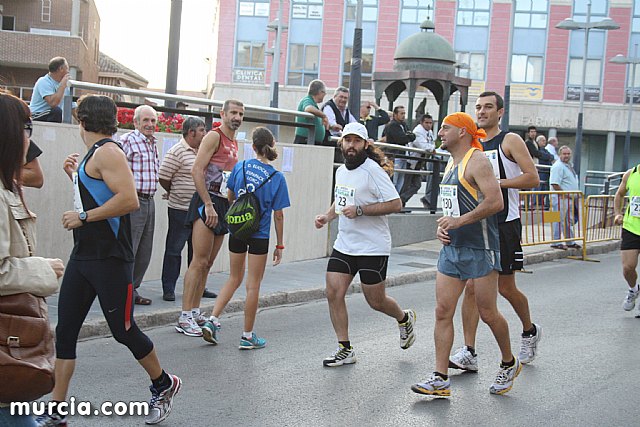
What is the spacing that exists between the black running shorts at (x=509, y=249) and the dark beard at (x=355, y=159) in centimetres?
129

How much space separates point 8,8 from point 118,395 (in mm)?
39836

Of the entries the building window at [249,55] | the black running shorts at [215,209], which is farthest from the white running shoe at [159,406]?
the building window at [249,55]

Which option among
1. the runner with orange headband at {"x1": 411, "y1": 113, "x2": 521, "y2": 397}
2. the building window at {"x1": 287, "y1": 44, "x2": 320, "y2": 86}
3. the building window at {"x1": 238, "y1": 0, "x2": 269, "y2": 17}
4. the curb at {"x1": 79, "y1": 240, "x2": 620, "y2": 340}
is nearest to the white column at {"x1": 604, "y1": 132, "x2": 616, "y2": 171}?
the building window at {"x1": 287, "y1": 44, "x2": 320, "y2": 86}

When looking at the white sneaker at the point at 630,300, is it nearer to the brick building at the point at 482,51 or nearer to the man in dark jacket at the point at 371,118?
the man in dark jacket at the point at 371,118

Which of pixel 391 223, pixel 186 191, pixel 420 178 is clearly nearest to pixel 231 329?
pixel 186 191

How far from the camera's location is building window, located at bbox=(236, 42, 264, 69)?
173ft

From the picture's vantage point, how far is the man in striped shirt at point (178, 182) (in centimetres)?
985

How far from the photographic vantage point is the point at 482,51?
5159 cm

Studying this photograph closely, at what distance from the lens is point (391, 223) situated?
1653 cm

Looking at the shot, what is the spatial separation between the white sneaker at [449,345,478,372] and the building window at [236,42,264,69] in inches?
1839

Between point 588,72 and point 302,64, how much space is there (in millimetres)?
16674

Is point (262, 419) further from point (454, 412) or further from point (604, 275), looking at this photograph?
point (604, 275)

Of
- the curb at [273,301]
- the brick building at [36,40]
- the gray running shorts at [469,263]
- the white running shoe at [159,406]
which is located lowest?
the curb at [273,301]

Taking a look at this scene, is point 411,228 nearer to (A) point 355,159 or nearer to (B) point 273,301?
(B) point 273,301
